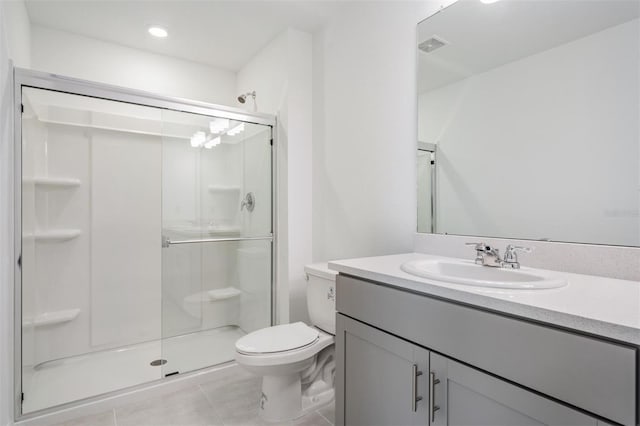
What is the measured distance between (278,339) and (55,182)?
1.97m

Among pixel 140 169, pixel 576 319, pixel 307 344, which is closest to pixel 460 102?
pixel 576 319

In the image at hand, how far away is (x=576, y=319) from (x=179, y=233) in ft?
7.10

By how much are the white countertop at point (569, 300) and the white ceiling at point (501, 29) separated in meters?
0.89

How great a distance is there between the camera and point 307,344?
1.73 m

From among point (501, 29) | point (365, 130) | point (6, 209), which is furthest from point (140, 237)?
point (501, 29)

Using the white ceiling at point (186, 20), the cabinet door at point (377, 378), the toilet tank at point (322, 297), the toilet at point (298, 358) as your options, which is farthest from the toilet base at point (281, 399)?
the white ceiling at point (186, 20)

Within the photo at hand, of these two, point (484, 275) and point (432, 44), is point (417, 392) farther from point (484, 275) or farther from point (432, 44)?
point (432, 44)

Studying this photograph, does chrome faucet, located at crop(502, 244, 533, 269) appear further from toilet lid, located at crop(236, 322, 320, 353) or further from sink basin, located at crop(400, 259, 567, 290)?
toilet lid, located at crop(236, 322, 320, 353)

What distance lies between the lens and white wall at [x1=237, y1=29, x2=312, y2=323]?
2.46 metres

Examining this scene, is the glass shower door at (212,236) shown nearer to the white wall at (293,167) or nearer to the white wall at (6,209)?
the white wall at (293,167)

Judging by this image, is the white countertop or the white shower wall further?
the white shower wall

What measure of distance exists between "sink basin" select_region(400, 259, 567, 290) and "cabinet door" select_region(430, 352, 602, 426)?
241 mm

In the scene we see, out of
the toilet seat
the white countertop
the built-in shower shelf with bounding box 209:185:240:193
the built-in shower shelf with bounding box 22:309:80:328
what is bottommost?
the built-in shower shelf with bounding box 22:309:80:328

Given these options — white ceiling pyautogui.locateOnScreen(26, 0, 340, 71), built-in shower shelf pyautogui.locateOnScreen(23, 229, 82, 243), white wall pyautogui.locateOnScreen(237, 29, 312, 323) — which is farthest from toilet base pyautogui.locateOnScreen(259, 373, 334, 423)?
white ceiling pyautogui.locateOnScreen(26, 0, 340, 71)
